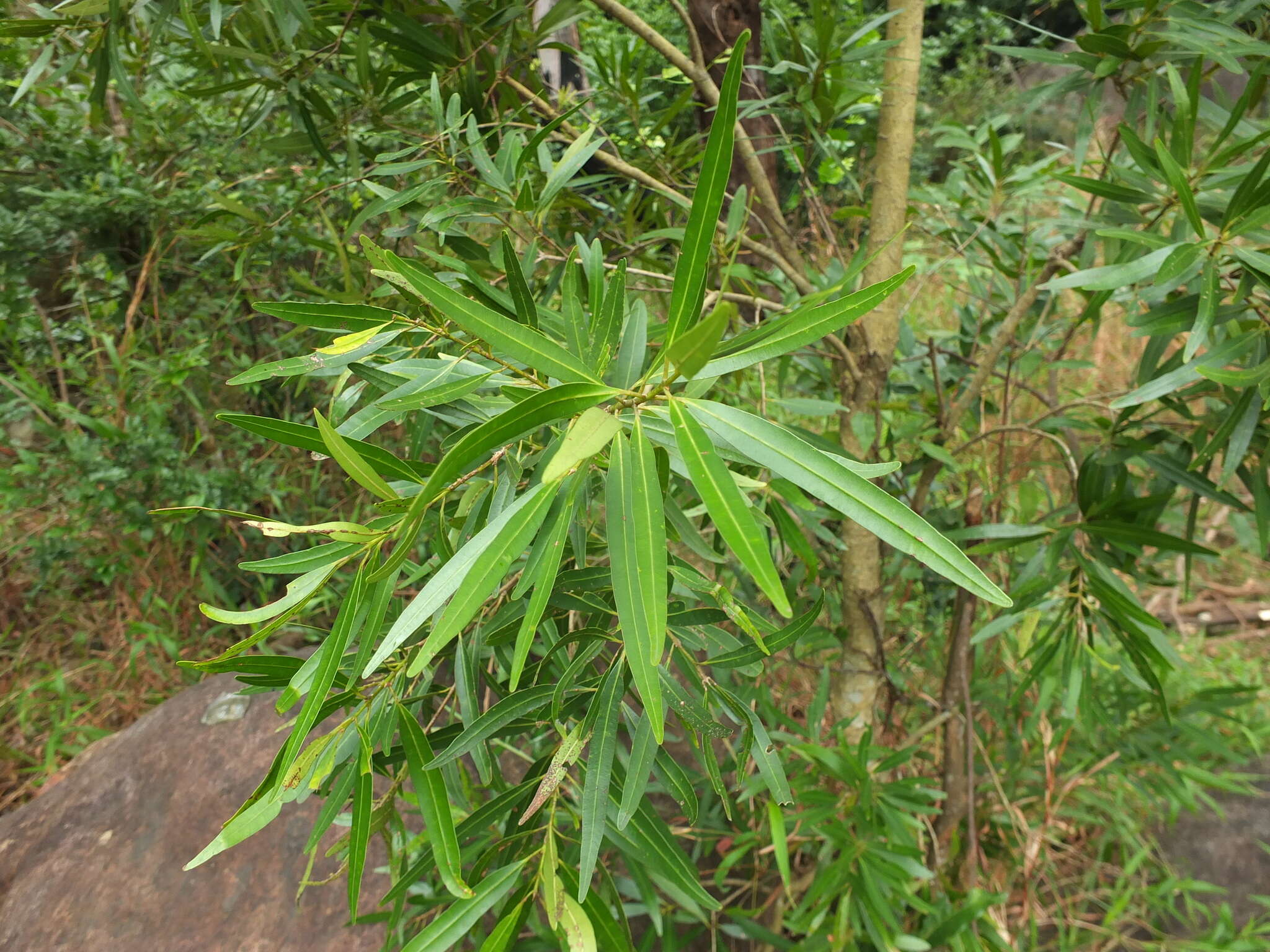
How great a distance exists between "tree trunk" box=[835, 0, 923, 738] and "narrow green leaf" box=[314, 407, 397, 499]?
566 millimetres

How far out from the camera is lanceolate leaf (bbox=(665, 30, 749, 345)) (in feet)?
0.95

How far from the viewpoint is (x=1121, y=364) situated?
7.81 feet

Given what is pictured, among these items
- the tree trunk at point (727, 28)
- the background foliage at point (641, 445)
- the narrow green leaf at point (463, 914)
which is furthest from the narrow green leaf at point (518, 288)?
the tree trunk at point (727, 28)

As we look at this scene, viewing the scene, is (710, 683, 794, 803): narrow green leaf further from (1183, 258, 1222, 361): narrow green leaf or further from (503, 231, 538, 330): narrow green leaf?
(1183, 258, 1222, 361): narrow green leaf

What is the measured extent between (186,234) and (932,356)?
2.64 ft

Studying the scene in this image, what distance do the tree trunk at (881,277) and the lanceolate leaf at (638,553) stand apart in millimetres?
531

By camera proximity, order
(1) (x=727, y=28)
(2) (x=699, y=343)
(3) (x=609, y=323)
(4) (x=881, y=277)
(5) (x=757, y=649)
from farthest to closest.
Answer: (1) (x=727, y=28), (4) (x=881, y=277), (5) (x=757, y=649), (3) (x=609, y=323), (2) (x=699, y=343)

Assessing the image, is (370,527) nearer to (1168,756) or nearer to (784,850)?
(784,850)

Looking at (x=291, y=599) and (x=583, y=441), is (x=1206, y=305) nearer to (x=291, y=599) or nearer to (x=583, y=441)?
(x=583, y=441)

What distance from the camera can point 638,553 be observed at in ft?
0.95

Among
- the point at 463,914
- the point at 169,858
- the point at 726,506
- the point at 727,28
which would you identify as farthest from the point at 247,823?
the point at 727,28

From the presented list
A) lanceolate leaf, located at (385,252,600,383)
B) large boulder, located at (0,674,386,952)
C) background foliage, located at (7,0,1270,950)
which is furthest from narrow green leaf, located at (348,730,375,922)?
large boulder, located at (0,674,386,952)

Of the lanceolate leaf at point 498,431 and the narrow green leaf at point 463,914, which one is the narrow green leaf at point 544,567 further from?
the narrow green leaf at point 463,914

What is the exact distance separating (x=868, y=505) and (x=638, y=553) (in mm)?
88
